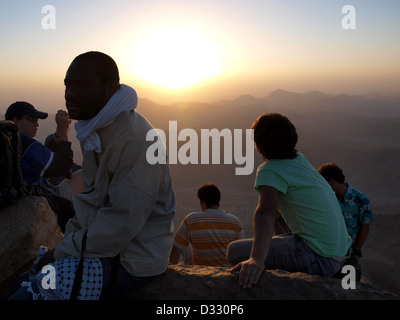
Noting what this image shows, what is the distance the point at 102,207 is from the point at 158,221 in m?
0.37

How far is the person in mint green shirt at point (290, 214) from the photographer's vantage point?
205 centimetres

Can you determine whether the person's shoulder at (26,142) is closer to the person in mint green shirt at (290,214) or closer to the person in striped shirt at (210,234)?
the person in striped shirt at (210,234)

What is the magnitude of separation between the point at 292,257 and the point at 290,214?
333 millimetres

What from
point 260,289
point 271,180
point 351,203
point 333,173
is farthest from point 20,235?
point 351,203

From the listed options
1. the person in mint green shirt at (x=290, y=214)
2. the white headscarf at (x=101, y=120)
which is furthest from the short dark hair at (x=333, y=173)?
the white headscarf at (x=101, y=120)

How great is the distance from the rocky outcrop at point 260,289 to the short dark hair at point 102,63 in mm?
1458

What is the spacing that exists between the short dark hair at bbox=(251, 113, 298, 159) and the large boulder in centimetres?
231

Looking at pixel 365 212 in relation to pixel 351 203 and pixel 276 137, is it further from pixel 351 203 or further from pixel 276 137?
pixel 276 137

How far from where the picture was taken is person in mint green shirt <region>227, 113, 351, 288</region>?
80.7 inches

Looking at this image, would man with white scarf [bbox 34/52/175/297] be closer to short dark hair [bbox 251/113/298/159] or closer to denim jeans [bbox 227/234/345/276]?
denim jeans [bbox 227/234/345/276]

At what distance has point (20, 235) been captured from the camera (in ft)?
9.30

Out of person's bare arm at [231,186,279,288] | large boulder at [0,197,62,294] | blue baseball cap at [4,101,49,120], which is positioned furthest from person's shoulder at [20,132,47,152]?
person's bare arm at [231,186,279,288]
